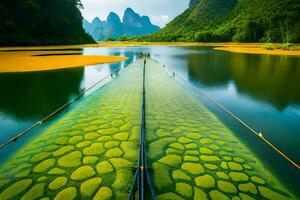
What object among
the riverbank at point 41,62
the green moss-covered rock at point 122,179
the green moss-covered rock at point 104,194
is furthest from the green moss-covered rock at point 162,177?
the riverbank at point 41,62

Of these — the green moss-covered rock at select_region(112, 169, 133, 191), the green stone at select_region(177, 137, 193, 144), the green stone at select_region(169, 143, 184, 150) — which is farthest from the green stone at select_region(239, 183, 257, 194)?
the green moss-covered rock at select_region(112, 169, 133, 191)

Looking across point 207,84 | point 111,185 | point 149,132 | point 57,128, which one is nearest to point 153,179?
point 111,185

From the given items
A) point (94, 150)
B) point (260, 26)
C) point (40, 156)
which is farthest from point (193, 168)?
point (260, 26)

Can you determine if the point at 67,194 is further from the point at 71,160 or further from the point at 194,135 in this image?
the point at 194,135

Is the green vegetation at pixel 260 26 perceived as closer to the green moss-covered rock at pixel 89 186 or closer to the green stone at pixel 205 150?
the green stone at pixel 205 150

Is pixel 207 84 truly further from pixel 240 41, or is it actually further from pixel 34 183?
pixel 240 41

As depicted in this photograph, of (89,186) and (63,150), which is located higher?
(63,150)

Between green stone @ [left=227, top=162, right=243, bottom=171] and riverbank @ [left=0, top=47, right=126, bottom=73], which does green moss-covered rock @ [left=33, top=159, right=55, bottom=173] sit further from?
riverbank @ [left=0, top=47, right=126, bottom=73]

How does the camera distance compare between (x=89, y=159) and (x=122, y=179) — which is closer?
(x=122, y=179)
